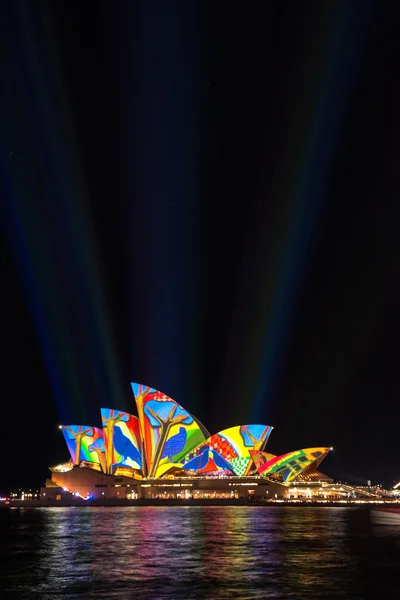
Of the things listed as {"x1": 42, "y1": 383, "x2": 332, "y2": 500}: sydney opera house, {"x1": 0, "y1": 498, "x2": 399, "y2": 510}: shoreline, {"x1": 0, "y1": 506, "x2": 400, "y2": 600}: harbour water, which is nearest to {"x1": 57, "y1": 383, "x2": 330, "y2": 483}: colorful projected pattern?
{"x1": 42, "y1": 383, "x2": 332, "y2": 500}: sydney opera house

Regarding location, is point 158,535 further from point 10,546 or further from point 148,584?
point 148,584

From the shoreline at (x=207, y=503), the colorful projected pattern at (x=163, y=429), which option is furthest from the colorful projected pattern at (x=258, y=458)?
the colorful projected pattern at (x=163, y=429)

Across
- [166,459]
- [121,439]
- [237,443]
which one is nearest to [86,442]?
[121,439]

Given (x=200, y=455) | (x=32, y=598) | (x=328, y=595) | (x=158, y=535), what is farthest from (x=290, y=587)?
(x=200, y=455)

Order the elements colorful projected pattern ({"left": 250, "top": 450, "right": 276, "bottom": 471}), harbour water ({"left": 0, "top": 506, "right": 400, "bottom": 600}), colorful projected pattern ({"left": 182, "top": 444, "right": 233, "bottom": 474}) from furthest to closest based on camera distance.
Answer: colorful projected pattern ({"left": 250, "top": 450, "right": 276, "bottom": 471}) < colorful projected pattern ({"left": 182, "top": 444, "right": 233, "bottom": 474}) < harbour water ({"left": 0, "top": 506, "right": 400, "bottom": 600})

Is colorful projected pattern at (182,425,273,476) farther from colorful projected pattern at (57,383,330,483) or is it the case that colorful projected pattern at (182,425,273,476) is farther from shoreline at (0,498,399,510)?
shoreline at (0,498,399,510)

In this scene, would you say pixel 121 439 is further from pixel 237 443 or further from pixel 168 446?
pixel 237 443
